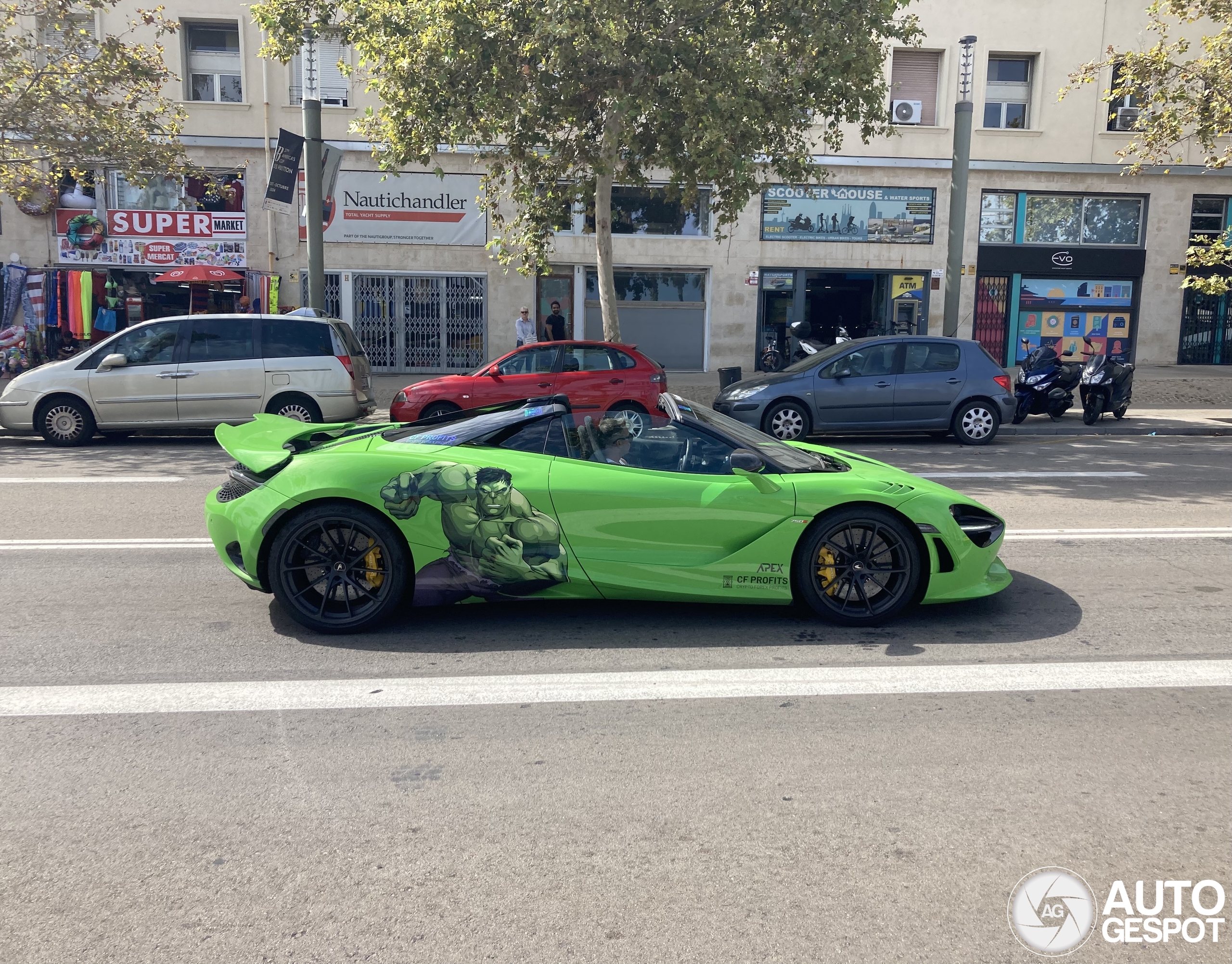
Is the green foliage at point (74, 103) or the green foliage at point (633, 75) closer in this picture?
the green foliage at point (633, 75)

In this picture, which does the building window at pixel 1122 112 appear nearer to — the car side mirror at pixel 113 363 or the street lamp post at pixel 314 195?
the street lamp post at pixel 314 195

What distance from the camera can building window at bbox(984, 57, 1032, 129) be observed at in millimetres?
23344

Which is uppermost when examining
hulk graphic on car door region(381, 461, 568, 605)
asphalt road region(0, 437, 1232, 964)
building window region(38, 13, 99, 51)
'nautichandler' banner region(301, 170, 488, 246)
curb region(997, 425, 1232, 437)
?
building window region(38, 13, 99, 51)

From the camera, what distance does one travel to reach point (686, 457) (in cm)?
556

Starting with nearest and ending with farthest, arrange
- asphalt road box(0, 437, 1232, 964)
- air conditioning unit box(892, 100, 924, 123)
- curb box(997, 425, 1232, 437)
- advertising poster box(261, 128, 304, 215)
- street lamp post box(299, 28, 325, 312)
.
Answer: asphalt road box(0, 437, 1232, 964), curb box(997, 425, 1232, 437), advertising poster box(261, 128, 304, 215), street lamp post box(299, 28, 325, 312), air conditioning unit box(892, 100, 924, 123)

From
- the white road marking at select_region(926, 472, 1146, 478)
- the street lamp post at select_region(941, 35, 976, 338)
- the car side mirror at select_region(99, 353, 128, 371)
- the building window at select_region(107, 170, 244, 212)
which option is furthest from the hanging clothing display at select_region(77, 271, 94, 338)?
the white road marking at select_region(926, 472, 1146, 478)

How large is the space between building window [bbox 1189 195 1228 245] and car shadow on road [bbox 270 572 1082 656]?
73.0 ft

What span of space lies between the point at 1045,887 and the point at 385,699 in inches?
106

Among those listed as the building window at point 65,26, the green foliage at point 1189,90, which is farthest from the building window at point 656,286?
the building window at point 65,26

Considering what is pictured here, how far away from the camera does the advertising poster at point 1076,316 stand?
2406 cm

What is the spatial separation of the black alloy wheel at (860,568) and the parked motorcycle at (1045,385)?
36.3 feet

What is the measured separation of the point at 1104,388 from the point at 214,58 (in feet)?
61.5

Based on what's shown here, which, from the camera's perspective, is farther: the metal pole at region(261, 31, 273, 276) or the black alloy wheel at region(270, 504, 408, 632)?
the metal pole at region(261, 31, 273, 276)

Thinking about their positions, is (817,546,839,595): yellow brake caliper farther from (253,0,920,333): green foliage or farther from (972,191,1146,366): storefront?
(972,191,1146,366): storefront
